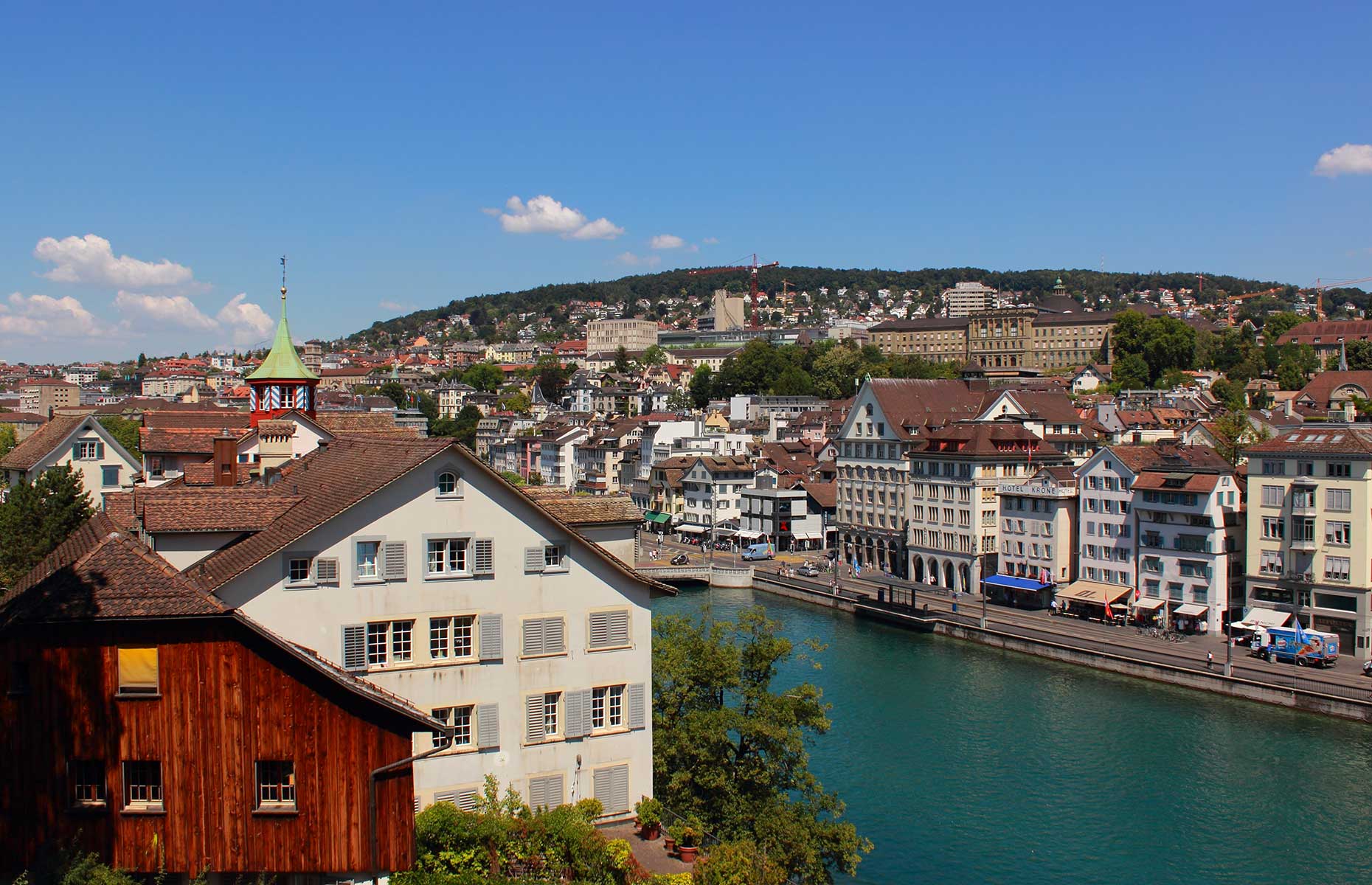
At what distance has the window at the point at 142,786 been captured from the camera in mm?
9742

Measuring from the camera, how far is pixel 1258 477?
42000mm

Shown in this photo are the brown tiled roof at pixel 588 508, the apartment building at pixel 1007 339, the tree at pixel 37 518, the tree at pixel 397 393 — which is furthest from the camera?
the tree at pixel 397 393

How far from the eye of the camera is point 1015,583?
51594 mm

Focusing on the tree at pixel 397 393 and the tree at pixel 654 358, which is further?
the tree at pixel 654 358

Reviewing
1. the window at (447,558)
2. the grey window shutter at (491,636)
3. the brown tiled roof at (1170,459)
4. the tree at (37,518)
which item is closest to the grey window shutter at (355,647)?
the window at (447,558)

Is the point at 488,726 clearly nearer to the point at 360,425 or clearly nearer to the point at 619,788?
the point at 619,788

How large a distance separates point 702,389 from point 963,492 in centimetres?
8637

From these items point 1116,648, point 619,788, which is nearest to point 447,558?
point 619,788

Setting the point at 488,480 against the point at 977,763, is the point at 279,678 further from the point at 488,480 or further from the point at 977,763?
the point at 977,763

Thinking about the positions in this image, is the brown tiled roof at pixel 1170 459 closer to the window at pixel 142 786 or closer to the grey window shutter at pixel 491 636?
the grey window shutter at pixel 491 636

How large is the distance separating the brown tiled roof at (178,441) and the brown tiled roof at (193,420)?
119 centimetres

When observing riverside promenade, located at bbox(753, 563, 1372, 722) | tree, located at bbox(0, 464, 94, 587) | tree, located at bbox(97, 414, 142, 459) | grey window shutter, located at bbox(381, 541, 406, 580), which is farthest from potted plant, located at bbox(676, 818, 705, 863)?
tree, located at bbox(97, 414, 142, 459)

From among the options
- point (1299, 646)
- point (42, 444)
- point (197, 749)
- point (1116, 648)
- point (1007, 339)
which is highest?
point (1007, 339)

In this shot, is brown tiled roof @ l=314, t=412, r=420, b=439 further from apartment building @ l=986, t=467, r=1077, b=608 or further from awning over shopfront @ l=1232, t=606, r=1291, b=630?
apartment building @ l=986, t=467, r=1077, b=608
